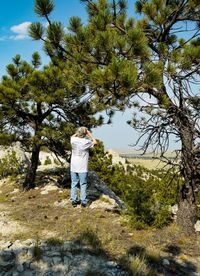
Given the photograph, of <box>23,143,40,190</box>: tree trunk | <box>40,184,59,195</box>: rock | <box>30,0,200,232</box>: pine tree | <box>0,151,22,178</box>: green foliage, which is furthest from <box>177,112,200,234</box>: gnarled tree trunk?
<box>0,151,22,178</box>: green foliage

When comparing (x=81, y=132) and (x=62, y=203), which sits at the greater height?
(x=81, y=132)

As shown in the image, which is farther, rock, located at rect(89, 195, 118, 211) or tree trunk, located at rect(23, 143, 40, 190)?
tree trunk, located at rect(23, 143, 40, 190)

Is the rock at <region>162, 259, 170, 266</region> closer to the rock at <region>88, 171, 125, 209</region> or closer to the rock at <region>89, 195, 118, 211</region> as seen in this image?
the rock at <region>89, 195, 118, 211</region>

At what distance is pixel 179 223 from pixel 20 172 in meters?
10.1

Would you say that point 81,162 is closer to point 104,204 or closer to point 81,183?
point 81,183

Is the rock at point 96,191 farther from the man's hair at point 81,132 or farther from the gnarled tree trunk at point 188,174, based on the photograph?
the gnarled tree trunk at point 188,174

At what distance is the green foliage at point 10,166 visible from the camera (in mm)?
17117

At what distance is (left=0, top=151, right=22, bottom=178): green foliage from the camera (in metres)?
17.1

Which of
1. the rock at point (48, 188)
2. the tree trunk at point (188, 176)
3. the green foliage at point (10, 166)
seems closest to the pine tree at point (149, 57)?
the tree trunk at point (188, 176)

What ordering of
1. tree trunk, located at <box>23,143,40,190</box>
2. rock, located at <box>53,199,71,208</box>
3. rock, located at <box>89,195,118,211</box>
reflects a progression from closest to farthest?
rock, located at <box>89,195,118,211</box>
rock, located at <box>53,199,71,208</box>
tree trunk, located at <box>23,143,40,190</box>

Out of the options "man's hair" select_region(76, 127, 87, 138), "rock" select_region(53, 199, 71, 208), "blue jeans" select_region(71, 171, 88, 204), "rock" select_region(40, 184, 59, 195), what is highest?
"man's hair" select_region(76, 127, 87, 138)

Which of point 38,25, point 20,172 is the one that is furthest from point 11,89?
point 20,172

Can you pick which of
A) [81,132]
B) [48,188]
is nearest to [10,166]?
[48,188]

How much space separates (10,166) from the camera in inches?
685
